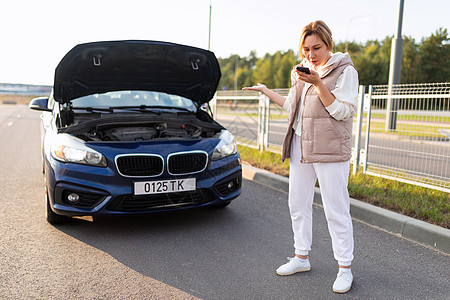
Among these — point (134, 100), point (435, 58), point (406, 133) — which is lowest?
point (406, 133)

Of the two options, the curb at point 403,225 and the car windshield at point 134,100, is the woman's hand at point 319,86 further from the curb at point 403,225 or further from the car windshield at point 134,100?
the car windshield at point 134,100

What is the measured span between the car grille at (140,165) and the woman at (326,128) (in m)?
1.30

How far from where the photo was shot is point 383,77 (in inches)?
2387

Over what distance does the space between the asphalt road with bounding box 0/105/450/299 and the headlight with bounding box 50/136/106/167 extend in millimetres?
693

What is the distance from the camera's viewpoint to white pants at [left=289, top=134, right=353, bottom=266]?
267 centimetres

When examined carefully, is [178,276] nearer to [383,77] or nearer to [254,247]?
[254,247]

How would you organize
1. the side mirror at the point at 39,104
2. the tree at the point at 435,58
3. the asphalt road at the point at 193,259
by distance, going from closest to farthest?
1. the asphalt road at the point at 193,259
2. the side mirror at the point at 39,104
3. the tree at the point at 435,58

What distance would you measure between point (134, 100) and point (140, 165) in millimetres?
1505

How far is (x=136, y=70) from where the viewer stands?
468cm

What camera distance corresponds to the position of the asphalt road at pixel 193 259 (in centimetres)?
265

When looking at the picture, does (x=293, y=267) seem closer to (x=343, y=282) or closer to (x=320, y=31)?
(x=343, y=282)

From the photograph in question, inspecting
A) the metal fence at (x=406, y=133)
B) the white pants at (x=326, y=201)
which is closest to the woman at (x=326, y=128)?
the white pants at (x=326, y=201)

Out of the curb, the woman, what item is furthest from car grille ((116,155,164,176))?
the curb

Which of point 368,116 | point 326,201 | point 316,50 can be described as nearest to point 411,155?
point 368,116
